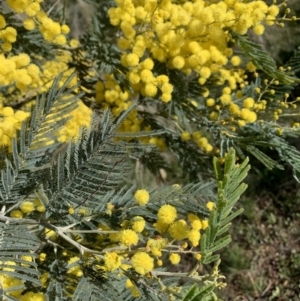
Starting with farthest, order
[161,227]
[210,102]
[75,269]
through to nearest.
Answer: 1. [210,102]
2. [75,269]
3. [161,227]

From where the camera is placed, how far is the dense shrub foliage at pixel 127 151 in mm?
828

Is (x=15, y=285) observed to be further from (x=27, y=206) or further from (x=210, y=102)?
(x=210, y=102)

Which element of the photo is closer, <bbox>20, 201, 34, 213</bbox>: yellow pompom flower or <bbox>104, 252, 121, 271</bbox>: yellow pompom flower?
<bbox>104, 252, 121, 271</bbox>: yellow pompom flower

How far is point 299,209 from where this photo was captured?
8.99 ft

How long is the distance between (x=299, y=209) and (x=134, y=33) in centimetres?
195

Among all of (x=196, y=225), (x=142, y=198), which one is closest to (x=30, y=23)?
(x=142, y=198)

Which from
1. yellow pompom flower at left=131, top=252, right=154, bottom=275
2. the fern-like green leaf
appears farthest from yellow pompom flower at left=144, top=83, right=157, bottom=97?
yellow pompom flower at left=131, top=252, right=154, bottom=275

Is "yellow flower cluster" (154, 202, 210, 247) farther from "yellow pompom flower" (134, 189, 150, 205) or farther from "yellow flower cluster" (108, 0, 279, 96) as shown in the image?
"yellow flower cluster" (108, 0, 279, 96)

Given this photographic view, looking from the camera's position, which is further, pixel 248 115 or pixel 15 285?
pixel 248 115

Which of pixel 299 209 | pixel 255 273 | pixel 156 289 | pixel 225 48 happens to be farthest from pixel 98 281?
pixel 299 209

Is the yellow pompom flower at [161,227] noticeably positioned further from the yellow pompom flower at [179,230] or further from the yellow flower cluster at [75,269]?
the yellow flower cluster at [75,269]

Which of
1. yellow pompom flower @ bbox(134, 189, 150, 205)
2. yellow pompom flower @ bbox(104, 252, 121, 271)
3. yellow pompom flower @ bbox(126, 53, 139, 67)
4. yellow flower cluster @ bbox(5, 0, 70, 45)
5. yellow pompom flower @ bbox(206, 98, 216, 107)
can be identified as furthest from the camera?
yellow pompom flower @ bbox(206, 98, 216, 107)

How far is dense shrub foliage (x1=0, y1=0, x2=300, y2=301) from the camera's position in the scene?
0.83 metres

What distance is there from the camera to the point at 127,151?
37.9 inches
